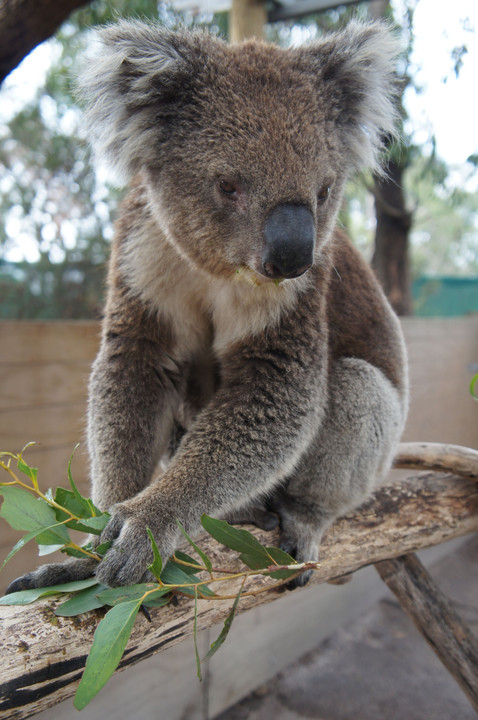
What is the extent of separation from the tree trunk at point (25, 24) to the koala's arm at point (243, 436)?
1.59 meters

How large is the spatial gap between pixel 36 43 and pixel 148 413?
1671 mm

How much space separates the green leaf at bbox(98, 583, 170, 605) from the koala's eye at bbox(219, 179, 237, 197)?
3.43 ft

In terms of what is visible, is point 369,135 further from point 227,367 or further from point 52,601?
point 52,601

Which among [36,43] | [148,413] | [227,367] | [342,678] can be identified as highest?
[36,43]

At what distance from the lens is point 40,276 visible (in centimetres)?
489

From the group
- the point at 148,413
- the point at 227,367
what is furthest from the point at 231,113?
the point at 148,413

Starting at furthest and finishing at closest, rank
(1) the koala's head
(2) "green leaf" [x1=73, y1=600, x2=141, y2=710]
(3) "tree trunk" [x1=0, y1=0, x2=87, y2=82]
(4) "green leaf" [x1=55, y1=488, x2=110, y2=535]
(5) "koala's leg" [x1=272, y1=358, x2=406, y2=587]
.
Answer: (3) "tree trunk" [x1=0, y1=0, x2=87, y2=82] < (5) "koala's leg" [x1=272, y1=358, x2=406, y2=587] < (1) the koala's head < (4) "green leaf" [x1=55, y1=488, x2=110, y2=535] < (2) "green leaf" [x1=73, y1=600, x2=141, y2=710]

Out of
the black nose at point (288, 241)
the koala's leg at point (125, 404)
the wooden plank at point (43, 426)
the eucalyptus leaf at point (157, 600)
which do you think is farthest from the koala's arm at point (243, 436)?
the wooden plank at point (43, 426)

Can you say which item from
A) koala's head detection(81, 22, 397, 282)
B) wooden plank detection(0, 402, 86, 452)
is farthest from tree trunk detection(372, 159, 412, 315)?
koala's head detection(81, 22, 397, 282)

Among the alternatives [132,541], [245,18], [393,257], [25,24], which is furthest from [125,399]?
[393,257]

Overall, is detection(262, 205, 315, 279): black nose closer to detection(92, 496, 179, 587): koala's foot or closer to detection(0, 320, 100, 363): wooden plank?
detection(92, 496, 179, 587): koala's foot

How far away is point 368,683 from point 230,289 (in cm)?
333

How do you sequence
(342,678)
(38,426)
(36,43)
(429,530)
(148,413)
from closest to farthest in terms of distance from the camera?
1. (148,413)
2. (429,530)
3. (36,43)
4. (38,426)
5. (342,678)

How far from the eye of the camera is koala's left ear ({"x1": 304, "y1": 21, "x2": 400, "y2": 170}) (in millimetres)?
1900
